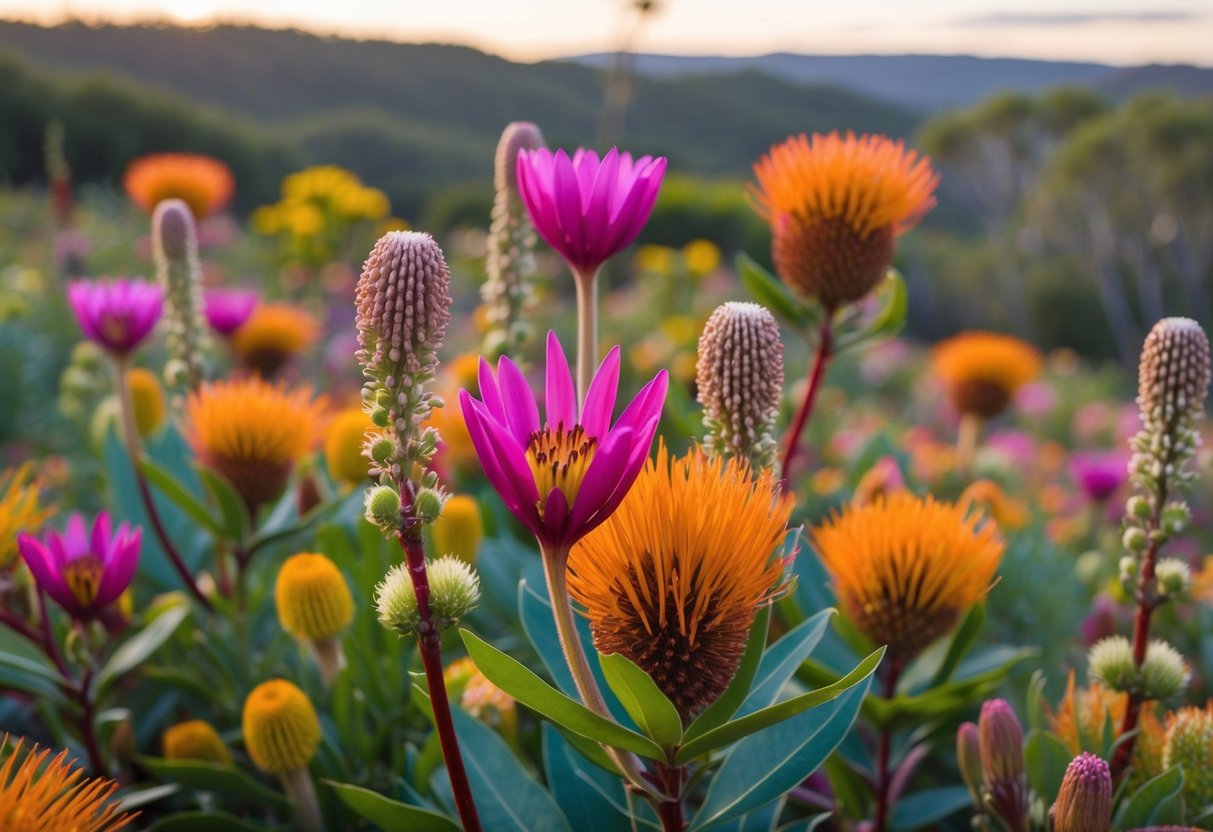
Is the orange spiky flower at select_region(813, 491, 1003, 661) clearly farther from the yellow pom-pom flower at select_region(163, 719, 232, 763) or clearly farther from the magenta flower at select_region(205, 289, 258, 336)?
the magenta flower at select_region(205, 289, 258, 336)

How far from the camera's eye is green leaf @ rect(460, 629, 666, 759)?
2.77 ft

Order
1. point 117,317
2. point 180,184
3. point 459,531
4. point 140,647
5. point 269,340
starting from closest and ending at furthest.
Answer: point 140,647, point 459,531, point 117,317, point 269,340, point 180,184

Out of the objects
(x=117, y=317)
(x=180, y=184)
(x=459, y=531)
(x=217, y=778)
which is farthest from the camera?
(x=180, y=184)

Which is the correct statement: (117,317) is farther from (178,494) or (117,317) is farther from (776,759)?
(776,759)

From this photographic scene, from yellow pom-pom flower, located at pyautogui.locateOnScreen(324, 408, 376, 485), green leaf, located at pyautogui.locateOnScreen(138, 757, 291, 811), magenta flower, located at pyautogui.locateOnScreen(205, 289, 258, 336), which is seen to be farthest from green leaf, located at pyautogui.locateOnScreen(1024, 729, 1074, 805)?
magenta flower, located at pyautogui.locateOnScreen(205, 289, 258, 336)

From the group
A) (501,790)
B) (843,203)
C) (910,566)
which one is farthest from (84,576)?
(843,203)

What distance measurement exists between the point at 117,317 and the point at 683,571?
137 cm

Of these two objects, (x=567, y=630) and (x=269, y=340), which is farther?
(x=269, y=340)

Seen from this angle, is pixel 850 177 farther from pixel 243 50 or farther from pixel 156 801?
pixel 243 50

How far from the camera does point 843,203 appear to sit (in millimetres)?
1532

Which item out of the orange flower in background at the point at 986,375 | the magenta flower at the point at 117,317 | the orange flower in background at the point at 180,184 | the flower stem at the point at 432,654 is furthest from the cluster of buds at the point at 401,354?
the orange flower in background at the point at 180,184

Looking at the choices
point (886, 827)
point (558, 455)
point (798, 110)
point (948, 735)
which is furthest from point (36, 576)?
point (798, 110)

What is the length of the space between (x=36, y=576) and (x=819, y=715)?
0.98m

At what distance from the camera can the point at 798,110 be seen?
46.6 m
